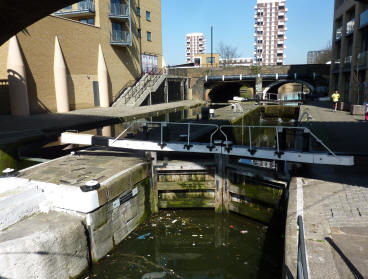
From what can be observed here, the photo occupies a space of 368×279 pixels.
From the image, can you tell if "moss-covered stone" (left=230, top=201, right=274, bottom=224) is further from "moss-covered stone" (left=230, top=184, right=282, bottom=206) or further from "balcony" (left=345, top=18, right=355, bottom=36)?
"balcony" (left=345, top=18, right=355, bottom=36)

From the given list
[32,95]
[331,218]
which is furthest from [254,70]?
[331,218]

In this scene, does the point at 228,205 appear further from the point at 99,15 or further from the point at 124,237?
the point at 99,15

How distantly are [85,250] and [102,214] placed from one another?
0.93 meters

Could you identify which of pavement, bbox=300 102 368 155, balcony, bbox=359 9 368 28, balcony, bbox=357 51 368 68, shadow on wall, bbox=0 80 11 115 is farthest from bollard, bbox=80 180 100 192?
balcony, bbox=359 9 368 28

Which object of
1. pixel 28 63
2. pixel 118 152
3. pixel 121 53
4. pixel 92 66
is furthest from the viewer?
pixel 121 53

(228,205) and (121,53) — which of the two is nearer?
(228,205)

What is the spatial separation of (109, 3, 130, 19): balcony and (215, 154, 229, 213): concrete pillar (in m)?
26.6

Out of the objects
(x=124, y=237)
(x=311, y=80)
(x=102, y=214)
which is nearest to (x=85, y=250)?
(x=102, y=214)

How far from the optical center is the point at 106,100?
98.1ft

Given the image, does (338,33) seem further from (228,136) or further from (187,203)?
(187,203)

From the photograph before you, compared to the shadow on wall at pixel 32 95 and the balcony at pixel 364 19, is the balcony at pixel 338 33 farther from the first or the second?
the shadow on wall at pixel 32 95

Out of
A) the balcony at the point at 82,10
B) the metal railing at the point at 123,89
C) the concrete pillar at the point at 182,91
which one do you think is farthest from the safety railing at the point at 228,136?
the concrete pillar at the point at 182,91

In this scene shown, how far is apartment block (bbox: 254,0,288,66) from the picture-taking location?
115 m

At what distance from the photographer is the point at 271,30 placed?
116 metres
